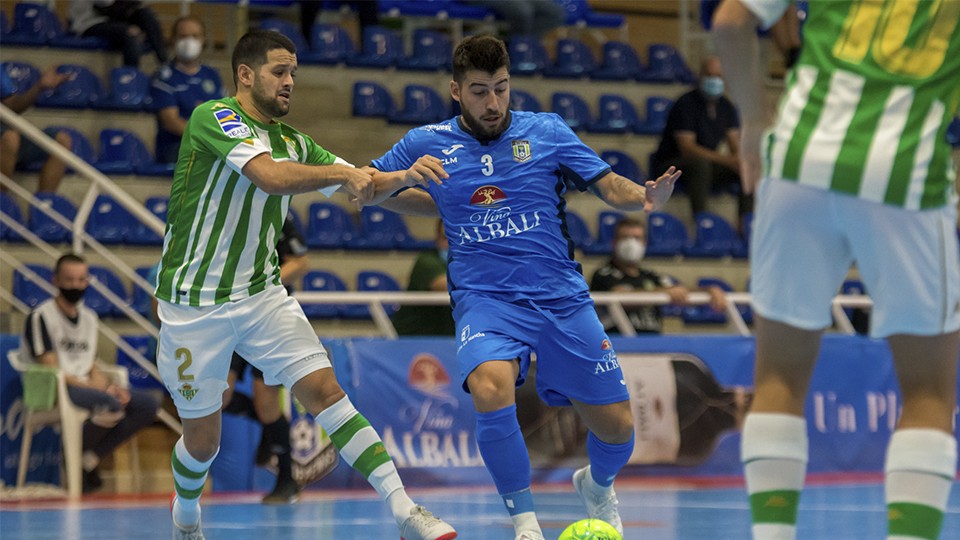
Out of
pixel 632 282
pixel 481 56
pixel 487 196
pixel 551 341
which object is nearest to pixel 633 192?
pixel 487 196

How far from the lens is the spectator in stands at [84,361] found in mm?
10594

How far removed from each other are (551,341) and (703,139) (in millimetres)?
9922

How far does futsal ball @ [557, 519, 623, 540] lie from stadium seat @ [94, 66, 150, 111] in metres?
10.1

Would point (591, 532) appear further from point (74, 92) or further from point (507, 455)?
point (74, 92)

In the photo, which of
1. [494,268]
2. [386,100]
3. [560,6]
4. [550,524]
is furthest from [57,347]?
[560,6]


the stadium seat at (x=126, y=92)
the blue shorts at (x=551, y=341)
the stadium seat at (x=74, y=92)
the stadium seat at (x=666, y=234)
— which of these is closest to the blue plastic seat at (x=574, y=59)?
the stadium seat at (x=666, y=234)

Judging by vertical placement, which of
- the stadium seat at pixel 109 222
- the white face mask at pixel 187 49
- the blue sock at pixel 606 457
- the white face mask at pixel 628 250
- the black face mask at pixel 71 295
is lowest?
the white face mask at pixel 628 250

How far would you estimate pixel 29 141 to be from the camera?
13.5m

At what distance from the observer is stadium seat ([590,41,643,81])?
59.4 ft

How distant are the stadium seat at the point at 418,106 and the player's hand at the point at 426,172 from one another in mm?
10128

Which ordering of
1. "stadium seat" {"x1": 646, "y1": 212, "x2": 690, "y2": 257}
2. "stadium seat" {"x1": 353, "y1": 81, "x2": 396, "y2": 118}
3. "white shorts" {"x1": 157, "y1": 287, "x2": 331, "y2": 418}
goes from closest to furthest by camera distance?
"white shorts" {"x1": 157, "y1": 287, "x2": 331, "y2": 418}, "stadium seat" {"x1": 646, "y1": 212, "x2": 690, "y2": 257}, "stadium seat" {"x1": 353, "y1": 81, "x2": 396, "y2": 118}

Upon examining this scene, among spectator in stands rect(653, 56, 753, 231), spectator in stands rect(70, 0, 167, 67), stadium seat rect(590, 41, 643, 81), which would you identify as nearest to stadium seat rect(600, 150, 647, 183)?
spectator in stands rect(653, 56, 753, 231)

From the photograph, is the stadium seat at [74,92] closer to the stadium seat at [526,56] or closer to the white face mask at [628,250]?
the stadium seat at [526,56]

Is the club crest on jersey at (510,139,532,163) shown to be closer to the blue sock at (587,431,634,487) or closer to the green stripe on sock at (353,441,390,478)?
the blue sock at (587,431,634,487)
